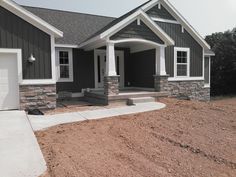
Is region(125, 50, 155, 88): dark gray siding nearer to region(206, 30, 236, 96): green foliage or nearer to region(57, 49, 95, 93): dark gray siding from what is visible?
region(57, 49, 95, 93): dark gray siding

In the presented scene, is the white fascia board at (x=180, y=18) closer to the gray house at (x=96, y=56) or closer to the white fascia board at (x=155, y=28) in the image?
the gray house at (x=96, y=56)

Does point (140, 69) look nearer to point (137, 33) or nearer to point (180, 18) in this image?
point (137, 33)

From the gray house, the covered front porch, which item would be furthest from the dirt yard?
the gray house

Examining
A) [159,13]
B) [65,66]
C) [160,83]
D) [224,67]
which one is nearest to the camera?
[160,83]

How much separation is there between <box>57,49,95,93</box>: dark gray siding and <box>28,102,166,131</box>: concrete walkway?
4.07 m

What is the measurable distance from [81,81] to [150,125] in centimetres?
701

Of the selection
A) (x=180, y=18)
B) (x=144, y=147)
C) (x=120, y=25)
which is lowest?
(x=144, y=147)

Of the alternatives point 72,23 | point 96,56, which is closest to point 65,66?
point 96,56

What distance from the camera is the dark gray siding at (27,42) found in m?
8.34

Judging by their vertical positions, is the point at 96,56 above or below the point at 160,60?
above

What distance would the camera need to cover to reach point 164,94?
11234 millimetres

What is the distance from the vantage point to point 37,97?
8859 mm

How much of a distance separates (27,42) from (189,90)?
9.86 metres

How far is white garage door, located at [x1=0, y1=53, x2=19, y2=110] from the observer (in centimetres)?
848
